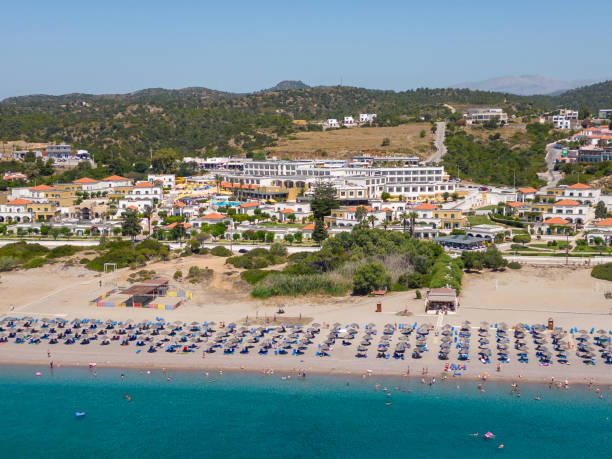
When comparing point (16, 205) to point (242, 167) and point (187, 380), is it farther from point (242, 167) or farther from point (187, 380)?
point (187, 380)

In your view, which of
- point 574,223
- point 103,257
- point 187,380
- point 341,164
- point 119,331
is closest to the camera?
point 187,380

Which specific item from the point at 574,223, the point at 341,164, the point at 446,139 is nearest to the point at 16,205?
the point at 341,164

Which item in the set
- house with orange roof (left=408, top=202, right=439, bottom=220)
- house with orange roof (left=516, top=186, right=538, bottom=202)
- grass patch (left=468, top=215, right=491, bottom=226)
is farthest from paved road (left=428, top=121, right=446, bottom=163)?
house with orange roof (left=408, top=202, right=439, bottom=220)

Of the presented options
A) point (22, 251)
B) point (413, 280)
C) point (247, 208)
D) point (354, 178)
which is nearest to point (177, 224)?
point (247, 208)

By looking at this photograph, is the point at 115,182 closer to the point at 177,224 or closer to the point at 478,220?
the point at 177,224

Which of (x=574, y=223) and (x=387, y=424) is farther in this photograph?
(x=574, y=223)

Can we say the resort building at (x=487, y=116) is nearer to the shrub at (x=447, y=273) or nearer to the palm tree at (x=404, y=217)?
the palm tree at (x=404, y=217)
